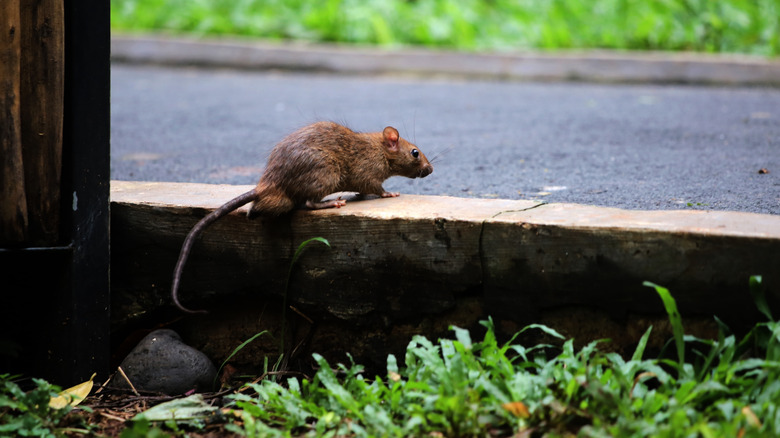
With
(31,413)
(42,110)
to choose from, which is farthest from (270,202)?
(31,413)

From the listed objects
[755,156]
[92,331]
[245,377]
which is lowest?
[245,377]

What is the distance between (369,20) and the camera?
39.2 ft

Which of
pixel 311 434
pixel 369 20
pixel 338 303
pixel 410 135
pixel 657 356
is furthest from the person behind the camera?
pixel 369 20

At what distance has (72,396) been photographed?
10.7 ft

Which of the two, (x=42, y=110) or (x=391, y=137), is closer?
(x=42, y=110)

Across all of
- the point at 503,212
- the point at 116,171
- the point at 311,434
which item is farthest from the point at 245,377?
the point at 116,171

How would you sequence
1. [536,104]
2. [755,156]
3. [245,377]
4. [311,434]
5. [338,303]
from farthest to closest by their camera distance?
[536,104], [755,156], [245,377], [338,303], [311,434]

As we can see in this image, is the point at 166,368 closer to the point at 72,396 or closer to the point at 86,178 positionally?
the point at 72,396

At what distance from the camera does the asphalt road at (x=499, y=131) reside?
15.3 feet

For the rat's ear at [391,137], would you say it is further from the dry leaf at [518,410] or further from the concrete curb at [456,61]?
the concrete curb at [456,61]

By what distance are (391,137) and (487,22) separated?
858 cm

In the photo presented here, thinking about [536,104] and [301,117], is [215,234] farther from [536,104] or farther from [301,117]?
[536,104]

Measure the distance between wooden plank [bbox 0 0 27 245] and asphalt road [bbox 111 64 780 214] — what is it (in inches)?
70.3

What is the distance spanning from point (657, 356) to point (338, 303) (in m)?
1.32
